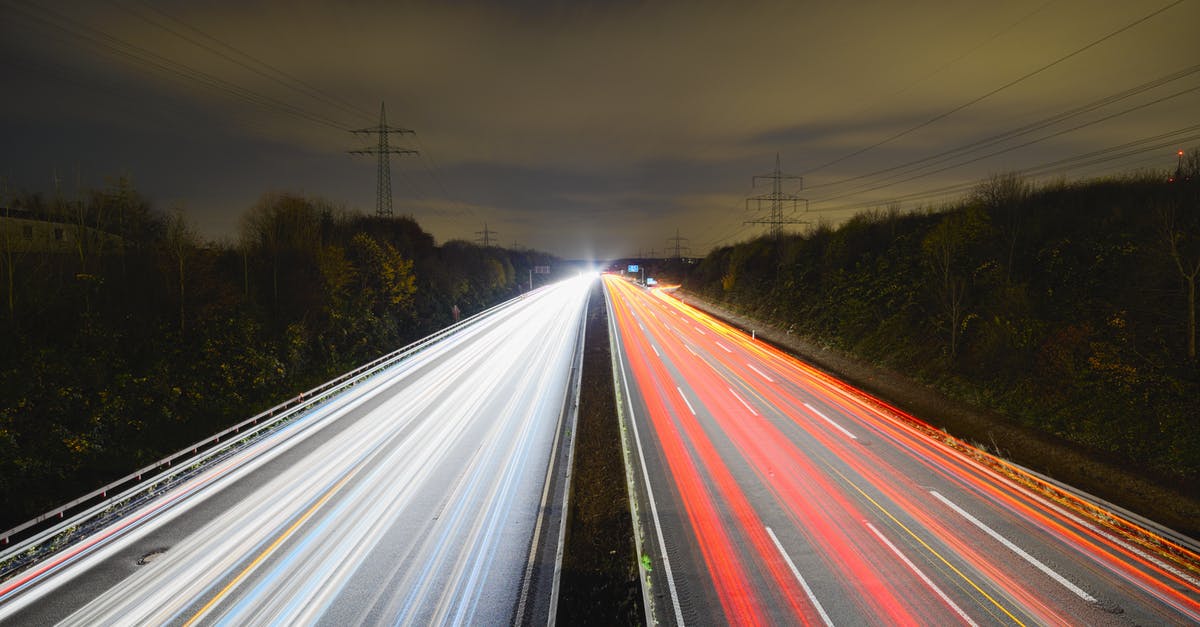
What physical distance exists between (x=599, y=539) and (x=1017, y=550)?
8.94 meters

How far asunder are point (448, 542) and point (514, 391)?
1336cm

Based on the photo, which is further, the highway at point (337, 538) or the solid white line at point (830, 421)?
the solid white line at point (830, 421)

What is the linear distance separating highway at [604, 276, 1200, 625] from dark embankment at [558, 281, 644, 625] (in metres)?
0.43

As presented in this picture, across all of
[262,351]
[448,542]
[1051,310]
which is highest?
[1051,310]

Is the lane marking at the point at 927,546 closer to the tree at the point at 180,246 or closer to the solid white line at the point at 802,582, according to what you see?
the solid white line at the point at 802,582

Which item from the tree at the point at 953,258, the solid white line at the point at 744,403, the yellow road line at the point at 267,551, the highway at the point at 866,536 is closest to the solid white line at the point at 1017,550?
the highway at the point at 866,536

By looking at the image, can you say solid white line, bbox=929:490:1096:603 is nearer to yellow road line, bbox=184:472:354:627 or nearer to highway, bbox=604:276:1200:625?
highway, bbox=604:276:1200:625

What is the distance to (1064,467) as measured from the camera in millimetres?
14391

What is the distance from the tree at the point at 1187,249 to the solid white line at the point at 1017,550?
11.1 m

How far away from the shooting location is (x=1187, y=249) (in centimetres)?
1592

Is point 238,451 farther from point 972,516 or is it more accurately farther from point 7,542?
point 972,516

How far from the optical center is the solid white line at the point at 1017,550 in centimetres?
897

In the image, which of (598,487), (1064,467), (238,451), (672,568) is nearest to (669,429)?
(598,487)

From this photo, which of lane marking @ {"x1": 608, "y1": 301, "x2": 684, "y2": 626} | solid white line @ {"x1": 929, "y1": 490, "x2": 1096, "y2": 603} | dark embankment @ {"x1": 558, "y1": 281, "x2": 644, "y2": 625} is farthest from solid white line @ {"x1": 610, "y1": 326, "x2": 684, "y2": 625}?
solid white line @ {"x1": 929, "y1": 490, "x2": 1096, "y2": 603}
